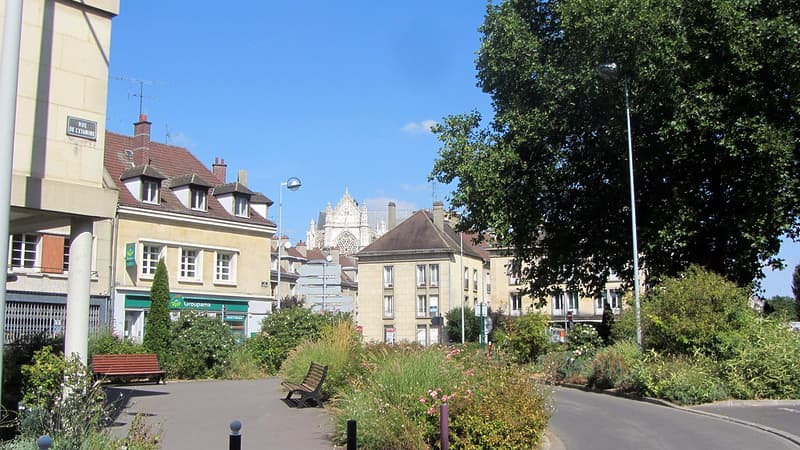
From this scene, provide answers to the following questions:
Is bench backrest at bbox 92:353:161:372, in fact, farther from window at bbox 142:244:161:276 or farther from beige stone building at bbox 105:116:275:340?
window at bbox 142:244:161:276

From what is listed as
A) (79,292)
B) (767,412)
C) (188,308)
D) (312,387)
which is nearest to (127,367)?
(312,387)

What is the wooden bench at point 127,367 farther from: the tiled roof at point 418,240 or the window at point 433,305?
the tiled roof at point 418,240

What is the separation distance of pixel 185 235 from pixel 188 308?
7071mm

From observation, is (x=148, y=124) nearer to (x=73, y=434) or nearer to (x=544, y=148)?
(x=544, y=148)

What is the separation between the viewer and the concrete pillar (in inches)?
464

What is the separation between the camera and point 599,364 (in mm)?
21875

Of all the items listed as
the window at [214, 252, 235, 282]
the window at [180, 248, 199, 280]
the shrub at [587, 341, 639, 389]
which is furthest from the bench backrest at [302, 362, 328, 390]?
the window at [214, 252, 235, 282]

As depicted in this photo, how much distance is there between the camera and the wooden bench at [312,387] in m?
15.8

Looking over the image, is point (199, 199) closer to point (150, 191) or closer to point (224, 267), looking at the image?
point (150, 191)

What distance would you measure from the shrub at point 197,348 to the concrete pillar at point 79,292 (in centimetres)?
1490

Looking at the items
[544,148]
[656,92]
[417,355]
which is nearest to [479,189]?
[544,148]

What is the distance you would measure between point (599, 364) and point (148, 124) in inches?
1131

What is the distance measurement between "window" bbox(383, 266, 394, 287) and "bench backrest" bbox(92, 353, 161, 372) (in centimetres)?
4894

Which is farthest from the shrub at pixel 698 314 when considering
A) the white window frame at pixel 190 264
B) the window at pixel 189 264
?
the window at pixel 189 264
